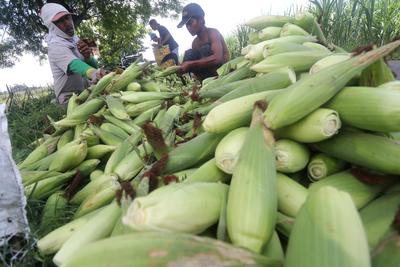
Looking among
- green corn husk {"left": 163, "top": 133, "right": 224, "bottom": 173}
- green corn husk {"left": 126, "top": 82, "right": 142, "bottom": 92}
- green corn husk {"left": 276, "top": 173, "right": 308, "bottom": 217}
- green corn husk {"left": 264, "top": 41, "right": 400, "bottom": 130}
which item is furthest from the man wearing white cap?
green corn husk {"left": 276, "top": 173, "right": 308, "bottom": 217}

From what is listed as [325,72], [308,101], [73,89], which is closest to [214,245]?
[308,101]

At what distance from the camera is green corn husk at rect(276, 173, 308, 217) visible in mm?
1014

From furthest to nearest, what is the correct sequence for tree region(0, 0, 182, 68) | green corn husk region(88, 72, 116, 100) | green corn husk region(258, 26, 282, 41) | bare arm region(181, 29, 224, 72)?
tree region(0, 0, 182, 68)
bare arm region(181, 29, 224, 72)
green corn husk region(88, 72, 116, 100)
green corn husk region(258, 26, 282, 41)

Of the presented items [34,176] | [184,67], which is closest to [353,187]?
[34,176]

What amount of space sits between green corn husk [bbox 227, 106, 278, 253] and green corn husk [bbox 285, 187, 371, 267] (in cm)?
8

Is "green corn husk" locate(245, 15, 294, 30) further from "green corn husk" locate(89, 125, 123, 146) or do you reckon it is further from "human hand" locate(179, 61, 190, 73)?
"human hand" locate(179, 61, 190, 73)

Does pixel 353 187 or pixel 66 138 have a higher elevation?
pixel 353 187

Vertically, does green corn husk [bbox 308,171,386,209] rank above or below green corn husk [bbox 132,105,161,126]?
above

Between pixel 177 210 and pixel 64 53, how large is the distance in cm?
386

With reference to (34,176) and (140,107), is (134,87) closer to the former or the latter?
(140,107)

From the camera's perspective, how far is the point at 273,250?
87cm

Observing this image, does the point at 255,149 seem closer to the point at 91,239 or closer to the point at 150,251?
the point at 150,251

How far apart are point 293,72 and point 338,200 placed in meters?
0.86

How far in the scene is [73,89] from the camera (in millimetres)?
4559
